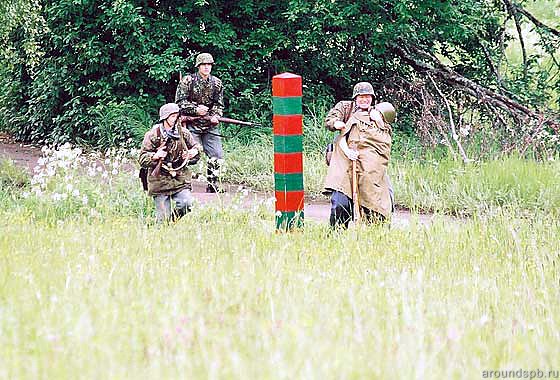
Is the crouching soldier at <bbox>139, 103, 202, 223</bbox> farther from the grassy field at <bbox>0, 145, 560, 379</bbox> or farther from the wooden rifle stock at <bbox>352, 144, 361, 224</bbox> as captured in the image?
the wooden rifle stock at <bbox>352, 144, 361, 224</bbox>

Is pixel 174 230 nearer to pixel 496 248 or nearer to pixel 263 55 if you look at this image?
pixel 496 248

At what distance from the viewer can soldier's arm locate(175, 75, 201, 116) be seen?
12.3 metres

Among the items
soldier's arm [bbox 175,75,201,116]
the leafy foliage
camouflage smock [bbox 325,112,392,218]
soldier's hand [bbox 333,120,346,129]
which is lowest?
camouflage smock [bbox 325,112,392,218]

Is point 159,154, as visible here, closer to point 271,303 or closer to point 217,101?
point 217,101

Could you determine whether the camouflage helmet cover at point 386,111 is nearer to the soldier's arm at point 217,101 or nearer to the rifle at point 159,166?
the rifle at point 159,166

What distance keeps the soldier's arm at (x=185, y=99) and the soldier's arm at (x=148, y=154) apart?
127 inches

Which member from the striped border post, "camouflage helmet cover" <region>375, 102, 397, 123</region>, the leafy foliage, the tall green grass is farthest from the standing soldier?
the tall green grass

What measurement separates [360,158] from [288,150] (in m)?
0.79

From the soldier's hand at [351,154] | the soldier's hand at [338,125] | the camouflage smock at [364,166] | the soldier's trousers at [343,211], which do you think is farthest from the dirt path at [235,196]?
the soldier's hand at [338,125]

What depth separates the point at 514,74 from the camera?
17.4 m

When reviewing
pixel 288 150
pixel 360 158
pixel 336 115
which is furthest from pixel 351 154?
pixel 288 150

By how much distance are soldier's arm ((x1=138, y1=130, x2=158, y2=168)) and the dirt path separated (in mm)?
847

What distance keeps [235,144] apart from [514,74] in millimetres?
5461

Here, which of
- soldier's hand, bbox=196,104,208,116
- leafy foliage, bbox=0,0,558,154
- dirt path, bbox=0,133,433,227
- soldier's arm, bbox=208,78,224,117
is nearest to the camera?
dirt path, bbox=0,133,433,227
